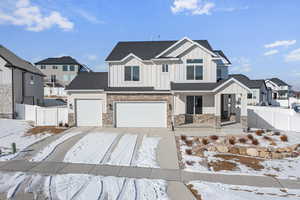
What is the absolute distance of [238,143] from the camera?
10906 millimetres

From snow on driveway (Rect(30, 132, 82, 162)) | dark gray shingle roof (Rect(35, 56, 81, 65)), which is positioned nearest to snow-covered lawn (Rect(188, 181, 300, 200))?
snow on driveway (Rect(30, 132, 82, 162))

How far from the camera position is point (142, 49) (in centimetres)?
1814

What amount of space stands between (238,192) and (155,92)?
10.0 meters

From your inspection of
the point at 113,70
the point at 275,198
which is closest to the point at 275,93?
the point at 113,70

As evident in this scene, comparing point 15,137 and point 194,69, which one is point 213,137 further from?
point 15,137

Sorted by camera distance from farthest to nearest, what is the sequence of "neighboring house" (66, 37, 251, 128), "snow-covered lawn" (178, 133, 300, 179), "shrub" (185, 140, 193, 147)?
"neighboring house" (66, 37, 251, 128), "shrub" (185, 140, 193, 147), "snow-covered lawn" (178, 133, 300, 179)

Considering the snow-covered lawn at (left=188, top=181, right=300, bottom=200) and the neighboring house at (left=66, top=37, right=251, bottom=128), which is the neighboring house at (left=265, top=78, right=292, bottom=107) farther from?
the snow-covered lawn at (left=188, top=181, right=300, bottom=200)

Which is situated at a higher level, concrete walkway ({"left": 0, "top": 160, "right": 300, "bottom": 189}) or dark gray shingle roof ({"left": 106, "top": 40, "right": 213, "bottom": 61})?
dark gray shingle roof ({"left": 106, "top": 40, "right": 213, "bottom": 61})

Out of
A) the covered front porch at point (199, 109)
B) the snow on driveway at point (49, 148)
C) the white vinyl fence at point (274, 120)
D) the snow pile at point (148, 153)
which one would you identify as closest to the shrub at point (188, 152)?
the snow pile at point (148, 153)

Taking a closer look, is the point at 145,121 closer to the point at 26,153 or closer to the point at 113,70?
the point at 113,70

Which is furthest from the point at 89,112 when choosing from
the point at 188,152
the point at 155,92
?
the point at 188,152

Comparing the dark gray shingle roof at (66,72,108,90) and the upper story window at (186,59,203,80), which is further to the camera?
the upper story window at (186,59,203,80)

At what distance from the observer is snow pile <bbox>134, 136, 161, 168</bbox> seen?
313 inches

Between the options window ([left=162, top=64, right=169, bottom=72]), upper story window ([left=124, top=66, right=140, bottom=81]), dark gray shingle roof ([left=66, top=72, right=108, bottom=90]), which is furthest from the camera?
upper story window ([left=124, top=66, right=140, bottom=81])
